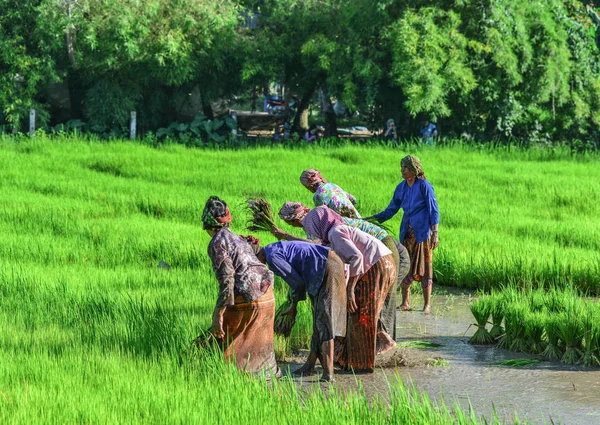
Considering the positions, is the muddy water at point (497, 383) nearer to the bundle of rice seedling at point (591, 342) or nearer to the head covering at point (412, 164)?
the bundle of rice seedling at point (591, 342)

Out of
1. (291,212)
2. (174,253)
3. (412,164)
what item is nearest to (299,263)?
(291,212)

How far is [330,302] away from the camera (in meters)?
6.79

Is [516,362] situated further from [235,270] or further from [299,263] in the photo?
[235,270]

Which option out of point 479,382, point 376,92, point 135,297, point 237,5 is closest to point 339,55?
point 376,92

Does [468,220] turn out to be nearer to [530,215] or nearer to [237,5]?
[530,215]

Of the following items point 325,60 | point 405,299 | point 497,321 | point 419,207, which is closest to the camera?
point 497,321

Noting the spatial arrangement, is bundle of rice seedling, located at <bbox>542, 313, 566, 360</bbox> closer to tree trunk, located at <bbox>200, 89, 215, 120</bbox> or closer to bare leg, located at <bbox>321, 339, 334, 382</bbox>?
bare leg, located at <bbox>321, 339, 334, 382</bbox>

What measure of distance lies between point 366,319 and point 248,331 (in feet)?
3.38

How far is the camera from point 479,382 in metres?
7.11

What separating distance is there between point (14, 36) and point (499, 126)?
1040cm

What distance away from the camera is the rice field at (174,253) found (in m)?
5.74

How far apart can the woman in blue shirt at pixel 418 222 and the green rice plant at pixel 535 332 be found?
1.69 metres

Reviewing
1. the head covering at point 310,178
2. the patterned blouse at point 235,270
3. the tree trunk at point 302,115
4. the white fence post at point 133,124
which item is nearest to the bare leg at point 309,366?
the patterned blouse at point 235,270

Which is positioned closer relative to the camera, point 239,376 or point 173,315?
point 239,376
